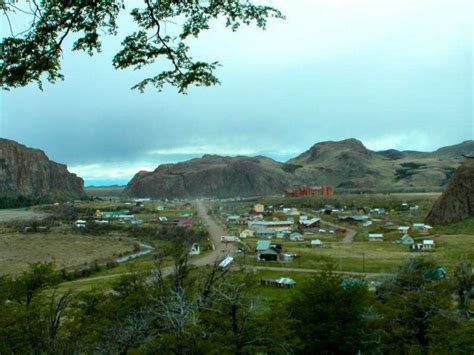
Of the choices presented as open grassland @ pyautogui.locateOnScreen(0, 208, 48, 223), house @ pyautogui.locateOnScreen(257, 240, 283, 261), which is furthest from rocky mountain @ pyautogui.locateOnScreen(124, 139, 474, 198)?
house @ pyautogui.locateOnScreen(257, 240, 283, 261)

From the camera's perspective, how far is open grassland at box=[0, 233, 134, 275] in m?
41.1

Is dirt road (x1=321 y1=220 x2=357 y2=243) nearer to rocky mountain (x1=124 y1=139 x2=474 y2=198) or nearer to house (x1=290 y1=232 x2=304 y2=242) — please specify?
house (x1=290 y1=232 x2=304 y2=242)

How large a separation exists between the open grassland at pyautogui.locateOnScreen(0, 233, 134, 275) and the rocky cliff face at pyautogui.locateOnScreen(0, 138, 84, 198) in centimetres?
9770

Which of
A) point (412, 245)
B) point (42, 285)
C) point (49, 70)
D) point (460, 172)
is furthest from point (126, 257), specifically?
point (460, 172)

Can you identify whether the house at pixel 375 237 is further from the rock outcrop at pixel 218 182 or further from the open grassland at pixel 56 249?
the rock outcrop at pixel 218 182

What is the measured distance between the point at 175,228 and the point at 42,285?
4601 cm

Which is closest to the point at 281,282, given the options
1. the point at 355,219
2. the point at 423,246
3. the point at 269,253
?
the point at 269,253

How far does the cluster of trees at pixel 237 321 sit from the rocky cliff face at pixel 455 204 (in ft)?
158

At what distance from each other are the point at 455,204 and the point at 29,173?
467 feet

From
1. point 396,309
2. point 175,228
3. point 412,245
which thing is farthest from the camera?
point 175,228

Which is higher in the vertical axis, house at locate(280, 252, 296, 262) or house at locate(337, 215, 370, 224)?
house at locate(337, 215, 370, 224)

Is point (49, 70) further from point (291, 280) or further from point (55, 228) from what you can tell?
point (55, 228)

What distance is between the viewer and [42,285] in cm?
2002

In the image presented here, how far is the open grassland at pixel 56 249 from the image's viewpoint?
41125 mm
